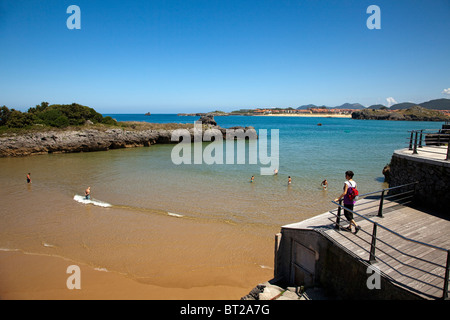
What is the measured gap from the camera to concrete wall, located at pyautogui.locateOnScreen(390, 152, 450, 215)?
25.2 ft

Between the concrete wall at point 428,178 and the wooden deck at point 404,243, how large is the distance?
0.65 m

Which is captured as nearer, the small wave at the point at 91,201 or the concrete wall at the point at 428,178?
the concrete wall at the point at 428,178

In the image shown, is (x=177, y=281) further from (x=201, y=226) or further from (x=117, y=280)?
(x=201, y=226)

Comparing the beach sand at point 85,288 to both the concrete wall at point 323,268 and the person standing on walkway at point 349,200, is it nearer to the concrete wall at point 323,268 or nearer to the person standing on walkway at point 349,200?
the concrete wall at point 323,268

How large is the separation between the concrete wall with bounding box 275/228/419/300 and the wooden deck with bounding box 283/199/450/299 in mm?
166

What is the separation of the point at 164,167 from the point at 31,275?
2019 centimetres

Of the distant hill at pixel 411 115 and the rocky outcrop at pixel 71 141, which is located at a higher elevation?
the distant hill at pixel 411 115

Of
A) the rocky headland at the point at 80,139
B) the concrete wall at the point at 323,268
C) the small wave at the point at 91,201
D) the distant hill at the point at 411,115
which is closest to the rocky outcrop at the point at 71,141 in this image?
the rocky headland at the point at 80,139

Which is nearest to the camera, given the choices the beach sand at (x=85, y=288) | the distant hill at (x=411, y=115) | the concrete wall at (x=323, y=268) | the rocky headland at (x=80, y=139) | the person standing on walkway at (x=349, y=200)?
the concrete wall at (x=323, y=268)

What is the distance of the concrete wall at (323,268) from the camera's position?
511 cm

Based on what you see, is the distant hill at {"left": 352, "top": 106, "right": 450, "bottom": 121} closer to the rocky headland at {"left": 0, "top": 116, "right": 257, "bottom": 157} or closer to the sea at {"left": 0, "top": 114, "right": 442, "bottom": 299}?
the sea at {"left": 0, "top": 114, "right": 442, "bottom": 299}

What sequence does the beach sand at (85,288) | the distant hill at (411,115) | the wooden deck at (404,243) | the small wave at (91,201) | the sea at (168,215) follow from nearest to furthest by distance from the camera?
the wooden deck at (404,243) < the beach sand at (85,288) < the sea at (168,215) < the small wave at (91,201) < the distant hill at (411,115)

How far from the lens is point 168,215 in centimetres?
1467
